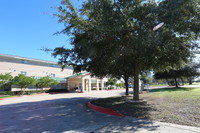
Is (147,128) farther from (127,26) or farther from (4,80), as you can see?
(4,80)

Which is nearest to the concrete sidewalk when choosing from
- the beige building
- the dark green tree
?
the dark green tree

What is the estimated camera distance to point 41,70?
34.2 metres

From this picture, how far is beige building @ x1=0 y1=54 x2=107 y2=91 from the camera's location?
28641mm

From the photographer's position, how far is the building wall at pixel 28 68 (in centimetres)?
2825

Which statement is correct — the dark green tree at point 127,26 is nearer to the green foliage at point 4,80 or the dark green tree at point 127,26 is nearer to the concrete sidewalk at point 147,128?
the concrete sidewalk at point 147,128

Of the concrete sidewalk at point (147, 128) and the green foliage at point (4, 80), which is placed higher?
the green foliage at point (4, 80)

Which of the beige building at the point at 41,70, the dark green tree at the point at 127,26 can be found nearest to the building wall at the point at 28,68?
the beige building at the point at 41,70

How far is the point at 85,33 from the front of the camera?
7816 millimetres

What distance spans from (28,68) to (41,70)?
3251 millimetres

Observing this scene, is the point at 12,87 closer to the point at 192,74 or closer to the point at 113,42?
the point at 113,42

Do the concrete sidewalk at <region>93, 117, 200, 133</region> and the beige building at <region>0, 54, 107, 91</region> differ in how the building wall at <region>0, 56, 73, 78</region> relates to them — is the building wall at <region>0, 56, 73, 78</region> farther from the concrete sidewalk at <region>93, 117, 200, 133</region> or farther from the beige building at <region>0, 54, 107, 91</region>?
the concrete sidewalk at <region>93, 117, 200, 133</region>

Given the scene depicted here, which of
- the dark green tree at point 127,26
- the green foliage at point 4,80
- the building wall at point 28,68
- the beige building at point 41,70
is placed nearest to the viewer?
the dark green tree at point 127,26

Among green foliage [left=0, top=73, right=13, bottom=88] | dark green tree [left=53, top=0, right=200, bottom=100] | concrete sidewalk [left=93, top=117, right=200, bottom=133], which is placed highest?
dark green tree [left=53, top=0, right=200, bottom=100]

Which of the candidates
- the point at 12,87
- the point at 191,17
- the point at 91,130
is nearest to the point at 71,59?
the point at 91,130
